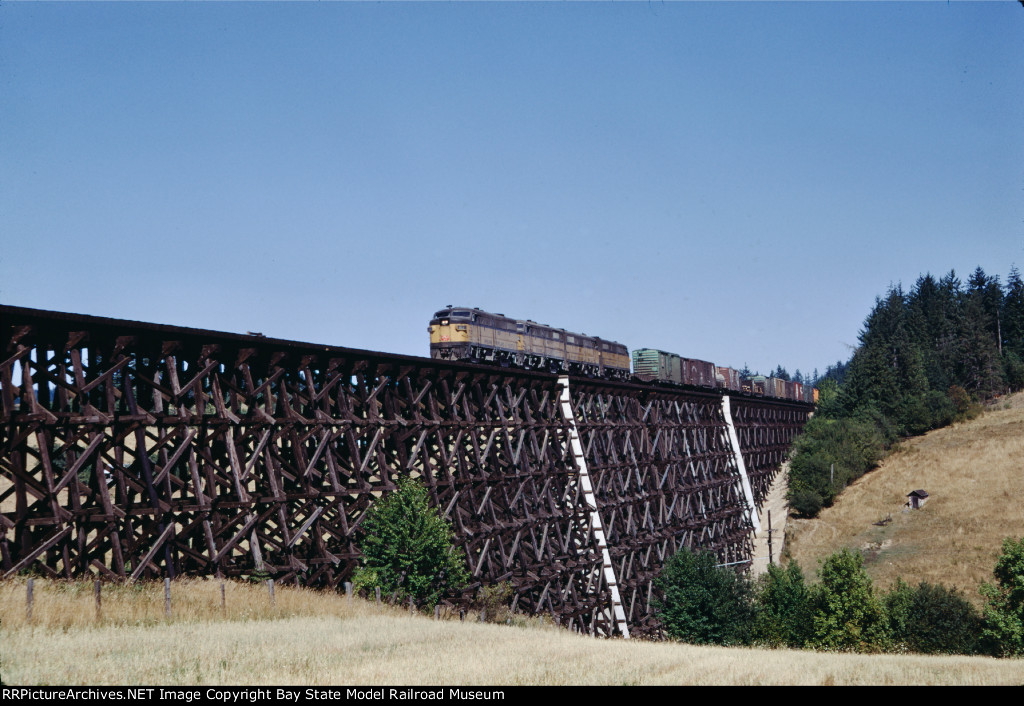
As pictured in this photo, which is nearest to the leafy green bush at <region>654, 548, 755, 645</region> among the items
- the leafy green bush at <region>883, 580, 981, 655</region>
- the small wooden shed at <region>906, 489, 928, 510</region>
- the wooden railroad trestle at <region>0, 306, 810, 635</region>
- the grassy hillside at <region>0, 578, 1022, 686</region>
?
the wooden railroad trestle at <region>0, 306, 810, 635</region>

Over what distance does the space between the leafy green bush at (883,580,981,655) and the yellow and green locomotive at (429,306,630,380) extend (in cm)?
1725

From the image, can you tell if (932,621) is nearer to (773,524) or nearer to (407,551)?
(773,524)

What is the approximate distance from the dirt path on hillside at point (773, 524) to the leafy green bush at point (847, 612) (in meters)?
11.8

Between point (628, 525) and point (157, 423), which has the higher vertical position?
→ point (157, 423)

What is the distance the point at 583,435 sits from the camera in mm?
35531

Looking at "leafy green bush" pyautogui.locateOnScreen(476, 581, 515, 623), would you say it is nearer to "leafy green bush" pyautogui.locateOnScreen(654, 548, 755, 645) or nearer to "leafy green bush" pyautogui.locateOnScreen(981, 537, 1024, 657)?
"leafy green bush" pyautogui.locateOnScreen(654, 548, 755, 645)

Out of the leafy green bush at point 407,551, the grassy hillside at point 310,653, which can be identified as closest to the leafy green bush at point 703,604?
the leafy green bush at point 407,551

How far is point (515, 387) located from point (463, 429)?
446cm

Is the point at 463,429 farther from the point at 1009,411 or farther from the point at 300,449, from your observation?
the point at 1009,411

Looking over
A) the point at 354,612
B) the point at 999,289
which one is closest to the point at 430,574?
the point at 354,612

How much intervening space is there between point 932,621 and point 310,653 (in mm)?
29923

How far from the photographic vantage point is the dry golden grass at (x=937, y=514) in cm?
4531

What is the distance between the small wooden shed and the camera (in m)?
56.0
